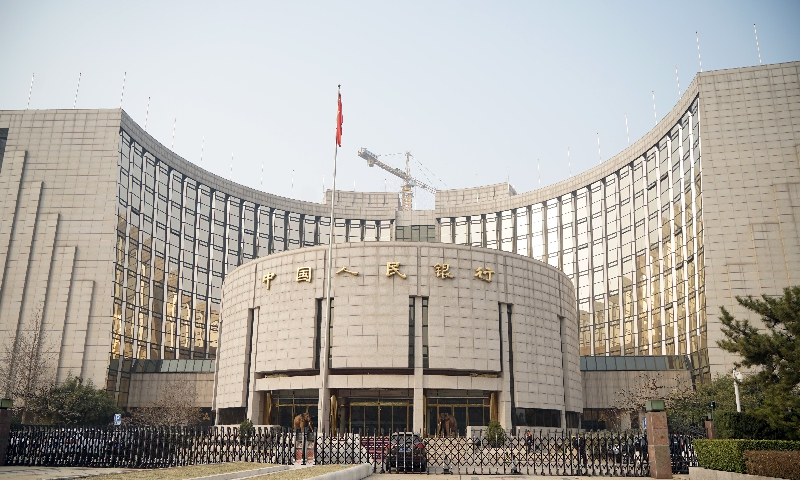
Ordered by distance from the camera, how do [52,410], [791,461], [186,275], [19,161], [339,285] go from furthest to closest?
[186,275], [19,161], [52,410], [339,285], [791,461]

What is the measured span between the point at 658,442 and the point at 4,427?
3233 centimetres

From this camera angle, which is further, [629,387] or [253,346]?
[629,387]

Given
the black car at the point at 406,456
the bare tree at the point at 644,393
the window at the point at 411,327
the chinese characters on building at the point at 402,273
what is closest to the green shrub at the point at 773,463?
the black car at the point at 406,456

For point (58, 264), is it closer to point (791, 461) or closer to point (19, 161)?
point (19, 161)

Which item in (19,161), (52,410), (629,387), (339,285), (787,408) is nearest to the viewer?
(787,408)

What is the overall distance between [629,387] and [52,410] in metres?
56.0

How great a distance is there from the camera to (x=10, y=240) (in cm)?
7250

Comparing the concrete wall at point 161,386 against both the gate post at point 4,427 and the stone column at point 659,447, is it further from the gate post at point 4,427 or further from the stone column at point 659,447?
the stone column at point 659,447

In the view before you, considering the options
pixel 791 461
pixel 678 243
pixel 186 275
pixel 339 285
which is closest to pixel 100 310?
pixel 186 275

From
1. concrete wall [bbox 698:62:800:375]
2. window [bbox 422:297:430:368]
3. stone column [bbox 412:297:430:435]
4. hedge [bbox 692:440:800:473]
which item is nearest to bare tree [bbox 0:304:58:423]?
stone column [bbox 412:297:430:435]

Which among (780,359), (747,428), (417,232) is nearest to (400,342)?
(747,428)

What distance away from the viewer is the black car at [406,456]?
3303 cm

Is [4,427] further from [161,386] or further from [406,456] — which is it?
[161,386]

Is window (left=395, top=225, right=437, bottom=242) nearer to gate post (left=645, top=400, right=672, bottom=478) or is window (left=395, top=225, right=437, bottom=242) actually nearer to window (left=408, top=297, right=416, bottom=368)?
window (left=408, top=297, right=416, bottom=368)
